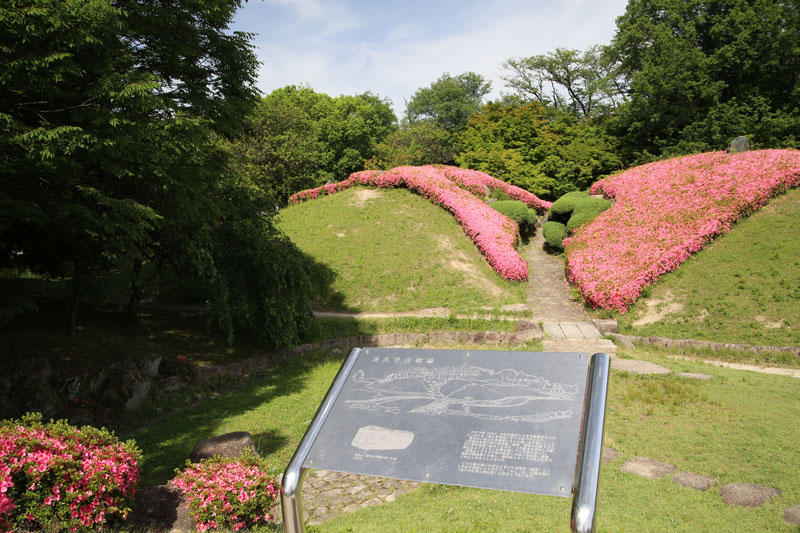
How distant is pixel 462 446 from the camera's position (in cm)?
317

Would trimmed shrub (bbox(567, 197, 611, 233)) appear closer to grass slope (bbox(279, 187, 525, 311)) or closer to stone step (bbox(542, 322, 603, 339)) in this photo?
grass slope (bbox(279, 187, 525, 311))

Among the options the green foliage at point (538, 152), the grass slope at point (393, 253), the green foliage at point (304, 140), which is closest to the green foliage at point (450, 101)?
the green foliage at point (304, 140)

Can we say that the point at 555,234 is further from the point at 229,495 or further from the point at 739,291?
the point at 229,495

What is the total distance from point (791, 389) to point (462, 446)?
31.4ft

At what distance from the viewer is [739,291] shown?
1446cm

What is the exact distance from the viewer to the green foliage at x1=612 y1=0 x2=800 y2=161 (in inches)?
1064

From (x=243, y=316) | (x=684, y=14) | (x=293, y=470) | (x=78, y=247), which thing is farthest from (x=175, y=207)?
(x=684, y=14)

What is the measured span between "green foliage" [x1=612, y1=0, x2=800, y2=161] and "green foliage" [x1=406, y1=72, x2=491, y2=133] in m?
24.8

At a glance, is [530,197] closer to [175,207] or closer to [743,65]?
[743,65]

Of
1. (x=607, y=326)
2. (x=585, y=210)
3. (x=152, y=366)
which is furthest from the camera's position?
(x=585, y=210)

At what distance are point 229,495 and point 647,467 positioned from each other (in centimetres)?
528

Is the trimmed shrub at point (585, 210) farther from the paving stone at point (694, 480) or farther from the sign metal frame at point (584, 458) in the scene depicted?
the sign metal frame at point (584, 458)

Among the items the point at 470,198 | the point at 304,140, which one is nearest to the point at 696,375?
the point at 470,198

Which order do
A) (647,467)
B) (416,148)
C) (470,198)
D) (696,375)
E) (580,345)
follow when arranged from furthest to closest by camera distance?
(416,148) → (470,198) → (580,345) → (696,375) → (647,467)
